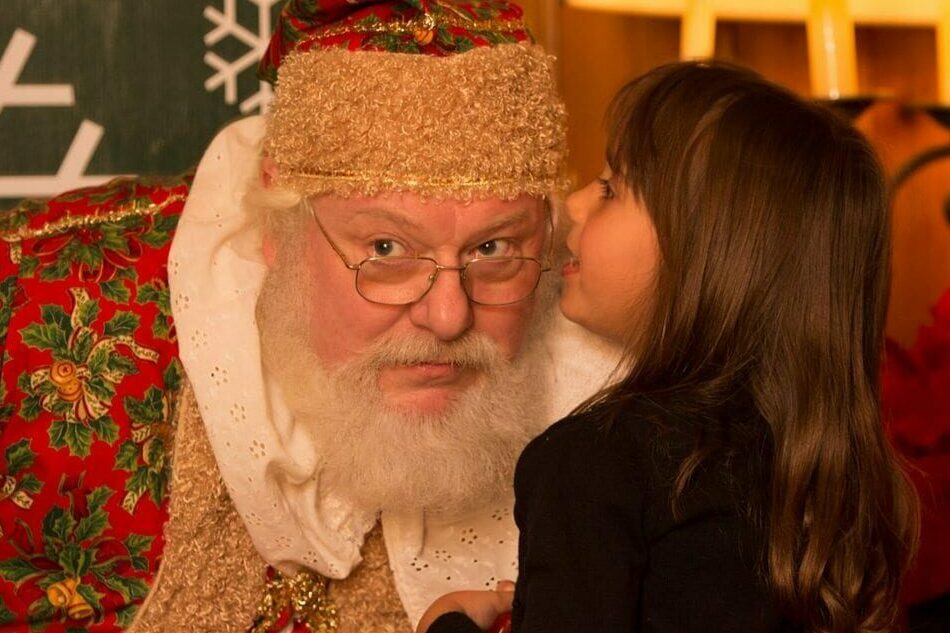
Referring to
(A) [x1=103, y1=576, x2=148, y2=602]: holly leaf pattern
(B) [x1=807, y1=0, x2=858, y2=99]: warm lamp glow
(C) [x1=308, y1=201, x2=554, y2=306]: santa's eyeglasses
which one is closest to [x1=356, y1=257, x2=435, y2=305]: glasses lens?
(C) [x1=308, y1=201, x2=554, y2=306]: santa's eyeglasses

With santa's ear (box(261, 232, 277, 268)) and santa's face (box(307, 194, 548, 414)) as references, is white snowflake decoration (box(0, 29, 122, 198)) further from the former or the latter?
santa's face (box(307, 194, 548, 414))

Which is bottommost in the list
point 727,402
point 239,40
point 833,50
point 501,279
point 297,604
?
point 297,604

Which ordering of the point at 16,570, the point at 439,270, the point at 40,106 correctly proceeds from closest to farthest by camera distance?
the point at 439,270, the point at 16,570, the point at 40,106

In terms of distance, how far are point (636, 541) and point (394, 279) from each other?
58cm

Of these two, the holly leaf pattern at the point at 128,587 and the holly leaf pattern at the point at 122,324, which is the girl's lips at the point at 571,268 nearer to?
the holly leaf pattern at the point at 122,324

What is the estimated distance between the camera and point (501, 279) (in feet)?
6.61

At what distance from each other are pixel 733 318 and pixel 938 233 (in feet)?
6.47

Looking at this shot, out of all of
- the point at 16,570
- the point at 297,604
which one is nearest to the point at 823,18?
the point at 297,604

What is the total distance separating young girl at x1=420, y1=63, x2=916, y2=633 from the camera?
5.18 ft

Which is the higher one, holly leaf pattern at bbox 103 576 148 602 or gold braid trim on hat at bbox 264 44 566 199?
gold braid trim on hat at bbox 264 44 566 199

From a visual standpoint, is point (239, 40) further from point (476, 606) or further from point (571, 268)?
point (476, 606)

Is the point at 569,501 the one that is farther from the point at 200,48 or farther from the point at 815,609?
the point at 200,48

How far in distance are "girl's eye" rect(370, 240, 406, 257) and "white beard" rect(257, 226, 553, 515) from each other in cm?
12

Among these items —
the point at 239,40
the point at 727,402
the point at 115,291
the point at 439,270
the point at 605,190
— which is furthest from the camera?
the point at 239,40
